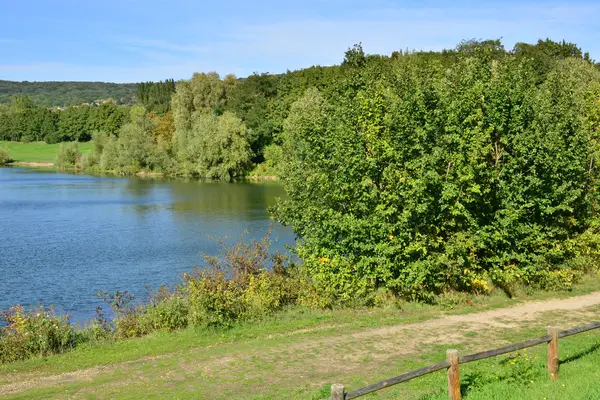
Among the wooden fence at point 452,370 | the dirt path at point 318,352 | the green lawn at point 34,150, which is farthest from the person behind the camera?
the green lawn at point 34,150

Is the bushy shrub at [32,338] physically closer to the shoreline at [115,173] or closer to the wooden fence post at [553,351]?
the wooden fence post at [553,351]

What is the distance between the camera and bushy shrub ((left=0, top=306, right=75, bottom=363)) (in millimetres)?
18578

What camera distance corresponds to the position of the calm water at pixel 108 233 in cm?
3034

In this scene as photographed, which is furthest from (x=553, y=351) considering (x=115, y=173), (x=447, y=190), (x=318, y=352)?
(x=115, y=173)

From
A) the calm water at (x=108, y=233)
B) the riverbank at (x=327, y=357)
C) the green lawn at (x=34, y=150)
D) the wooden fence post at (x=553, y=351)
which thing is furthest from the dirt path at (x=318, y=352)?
the green lawn at (x=34, y=150)

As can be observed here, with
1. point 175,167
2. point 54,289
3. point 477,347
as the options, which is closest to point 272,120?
point 175,167

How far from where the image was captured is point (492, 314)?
2016 centimetres

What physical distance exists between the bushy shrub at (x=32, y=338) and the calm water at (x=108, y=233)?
600 cm

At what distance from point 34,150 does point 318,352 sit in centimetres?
15109

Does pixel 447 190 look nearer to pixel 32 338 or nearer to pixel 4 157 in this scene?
pixel 32 338

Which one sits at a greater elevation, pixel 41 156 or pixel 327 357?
→ pixel 41 156

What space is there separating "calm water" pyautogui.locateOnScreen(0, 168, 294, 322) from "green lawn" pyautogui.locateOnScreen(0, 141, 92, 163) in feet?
194

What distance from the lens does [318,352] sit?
1647cm

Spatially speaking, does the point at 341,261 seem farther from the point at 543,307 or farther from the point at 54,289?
the point at 54,289
